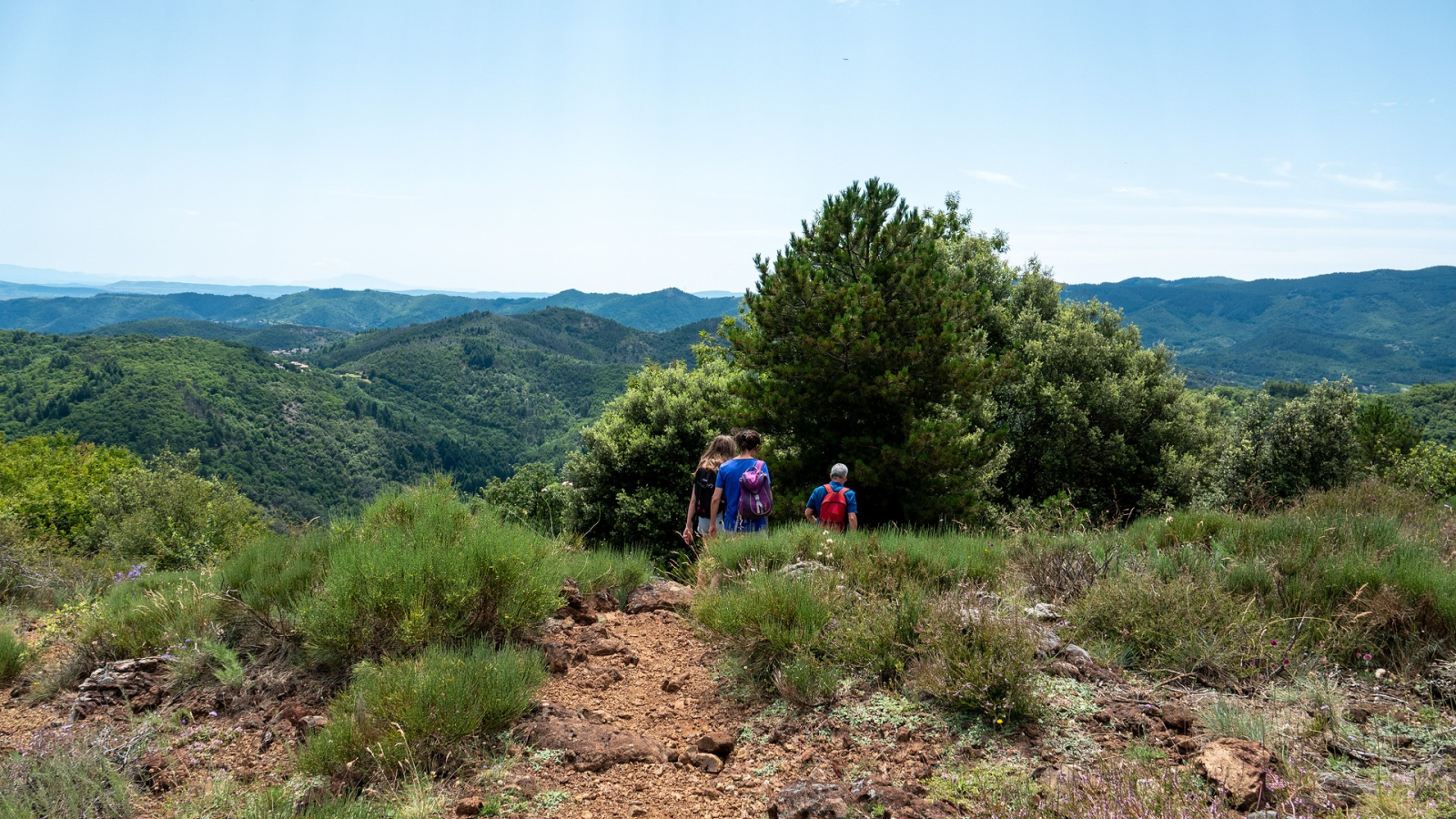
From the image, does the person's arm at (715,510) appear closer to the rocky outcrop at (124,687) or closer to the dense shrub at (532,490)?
the rocky outcrop at (124,687)

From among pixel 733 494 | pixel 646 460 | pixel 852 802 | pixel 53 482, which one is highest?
pixel 733 494

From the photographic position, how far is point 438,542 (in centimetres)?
451

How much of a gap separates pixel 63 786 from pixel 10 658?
2810 mm

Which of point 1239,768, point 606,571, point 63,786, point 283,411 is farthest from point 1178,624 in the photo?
point 283,411

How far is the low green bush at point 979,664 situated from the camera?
10.8ft

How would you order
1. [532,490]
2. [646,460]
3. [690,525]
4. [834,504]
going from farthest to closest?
[532,490]
[646,460]
[690,525]
[834,504]

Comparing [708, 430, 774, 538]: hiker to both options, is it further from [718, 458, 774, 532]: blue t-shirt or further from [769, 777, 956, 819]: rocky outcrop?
[769, 777, 956, 819]: rocky outcrop

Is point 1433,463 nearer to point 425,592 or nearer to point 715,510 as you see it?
point 715,510

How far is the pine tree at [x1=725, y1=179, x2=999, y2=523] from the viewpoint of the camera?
38.5 ft

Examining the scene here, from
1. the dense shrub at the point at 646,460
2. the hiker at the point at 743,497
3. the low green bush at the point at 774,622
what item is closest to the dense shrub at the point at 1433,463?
the dense shrub at the point at 646,460

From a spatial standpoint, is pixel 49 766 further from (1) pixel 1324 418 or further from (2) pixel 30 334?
(2) pixel 30 334

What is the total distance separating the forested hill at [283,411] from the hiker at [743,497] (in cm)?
9086

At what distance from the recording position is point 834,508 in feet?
24.1

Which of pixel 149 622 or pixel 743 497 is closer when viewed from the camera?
pixel 149 622
